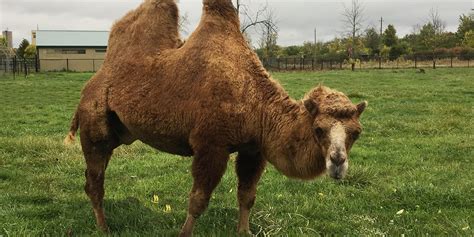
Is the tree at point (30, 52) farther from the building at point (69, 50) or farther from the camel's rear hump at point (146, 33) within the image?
the camel's rear hump at point (146, 33)

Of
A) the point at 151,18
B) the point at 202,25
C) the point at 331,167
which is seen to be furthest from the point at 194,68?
the point at 331,167

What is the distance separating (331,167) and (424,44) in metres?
76.1

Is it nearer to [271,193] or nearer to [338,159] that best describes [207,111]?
[338,159]

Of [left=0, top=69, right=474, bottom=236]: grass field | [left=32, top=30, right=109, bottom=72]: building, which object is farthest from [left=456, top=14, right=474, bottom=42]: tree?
[left=0, top=69, right=474, bottom=236]: grass field

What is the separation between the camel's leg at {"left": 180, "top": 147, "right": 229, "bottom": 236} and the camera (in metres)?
4.98

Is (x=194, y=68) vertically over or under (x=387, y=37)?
under

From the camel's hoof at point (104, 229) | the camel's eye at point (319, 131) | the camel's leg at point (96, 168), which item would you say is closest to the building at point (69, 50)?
the camel's leg at point (96, 168)

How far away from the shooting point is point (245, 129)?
503cm

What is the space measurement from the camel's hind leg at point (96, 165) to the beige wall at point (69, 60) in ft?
159

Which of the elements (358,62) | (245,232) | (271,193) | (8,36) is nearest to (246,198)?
(245,232)

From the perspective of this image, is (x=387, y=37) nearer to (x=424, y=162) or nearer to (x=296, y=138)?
(x=424, y=162)

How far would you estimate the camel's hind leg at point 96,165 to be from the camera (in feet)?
19.9

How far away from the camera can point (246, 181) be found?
5.75 m

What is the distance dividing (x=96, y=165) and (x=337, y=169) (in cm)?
320
